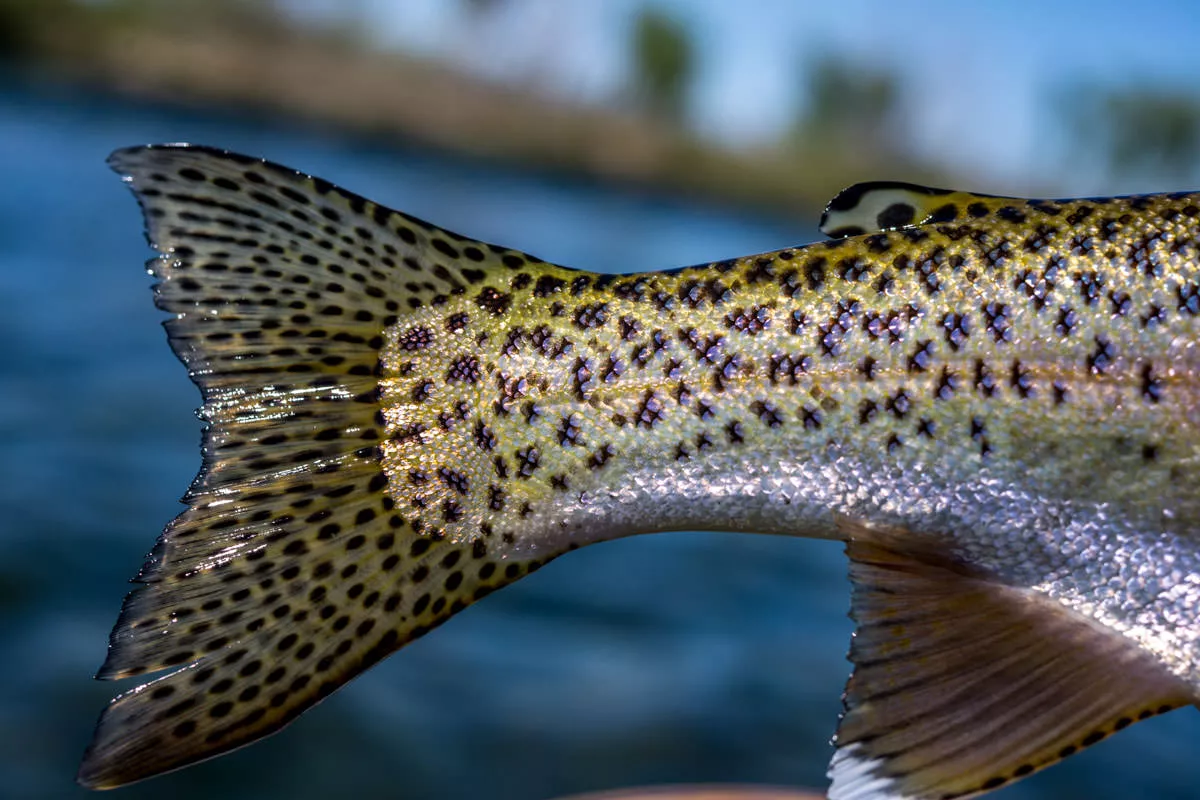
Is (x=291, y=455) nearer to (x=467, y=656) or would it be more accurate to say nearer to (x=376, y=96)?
(x=467, y=656)

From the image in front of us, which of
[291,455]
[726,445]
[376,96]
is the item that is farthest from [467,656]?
[376,96]

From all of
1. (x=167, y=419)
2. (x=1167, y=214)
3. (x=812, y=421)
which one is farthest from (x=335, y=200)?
(x=167, y=419)

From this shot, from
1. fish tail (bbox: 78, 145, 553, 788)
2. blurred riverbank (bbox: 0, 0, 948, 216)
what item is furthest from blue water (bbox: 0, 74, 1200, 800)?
blurred riverbank (bbox: 0, 0, 948, 216)

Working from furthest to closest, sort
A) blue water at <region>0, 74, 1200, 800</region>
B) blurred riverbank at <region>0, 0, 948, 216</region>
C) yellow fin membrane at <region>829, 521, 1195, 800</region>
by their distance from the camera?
blurred riverbank at <region>0, 0, 948, 216</region>, blue water at <region>0, 74, 1200, 800</region>, yellow fin membrane at <region>829, 521, 1195, 800</region>

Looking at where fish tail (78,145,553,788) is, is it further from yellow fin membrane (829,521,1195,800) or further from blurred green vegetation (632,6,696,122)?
→ blurred green vegetation (632,6,696,122)

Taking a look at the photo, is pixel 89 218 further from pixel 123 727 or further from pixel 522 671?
pixel 123 727

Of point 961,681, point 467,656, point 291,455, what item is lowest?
point 467,656

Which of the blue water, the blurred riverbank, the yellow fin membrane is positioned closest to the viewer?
the yellow fin membrane
